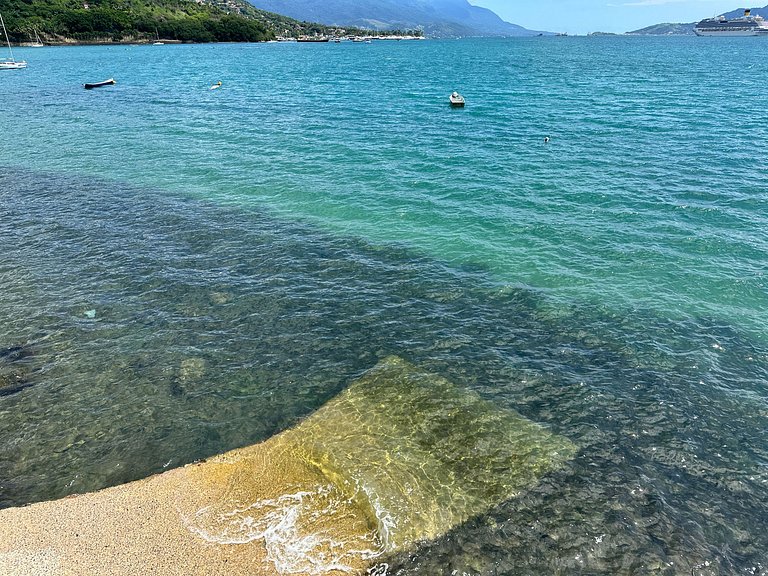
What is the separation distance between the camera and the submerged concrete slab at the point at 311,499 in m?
9.71

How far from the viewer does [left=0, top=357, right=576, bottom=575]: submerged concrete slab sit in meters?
9.71

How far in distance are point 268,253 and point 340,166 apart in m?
16.2

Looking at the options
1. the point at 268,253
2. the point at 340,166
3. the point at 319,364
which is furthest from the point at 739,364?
the point at 340,166

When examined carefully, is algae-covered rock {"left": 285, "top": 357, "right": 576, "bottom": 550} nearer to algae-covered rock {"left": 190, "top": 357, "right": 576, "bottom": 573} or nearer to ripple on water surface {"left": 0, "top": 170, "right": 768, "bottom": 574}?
algae-covered rock {"left": 190, "top": 357, "right": 576, "bottom": 573}

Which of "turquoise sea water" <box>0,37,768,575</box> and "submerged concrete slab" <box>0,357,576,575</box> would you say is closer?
"submerged concrete slab" <box>0,357,576,575</box>

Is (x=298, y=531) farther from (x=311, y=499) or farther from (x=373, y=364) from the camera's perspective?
(x=373, y=364)

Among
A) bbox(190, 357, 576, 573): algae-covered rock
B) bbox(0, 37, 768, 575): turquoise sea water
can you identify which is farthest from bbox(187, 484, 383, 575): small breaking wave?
bbox(0, 37, 768, 575): turquoise sea water

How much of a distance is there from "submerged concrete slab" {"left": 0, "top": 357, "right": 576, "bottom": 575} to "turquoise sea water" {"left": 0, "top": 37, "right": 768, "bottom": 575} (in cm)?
64

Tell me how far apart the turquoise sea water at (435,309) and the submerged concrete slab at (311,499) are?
645 mm

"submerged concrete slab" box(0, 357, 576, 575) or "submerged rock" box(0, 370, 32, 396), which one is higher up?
"submerged concrete slab" box(0, 357, 576, 575)

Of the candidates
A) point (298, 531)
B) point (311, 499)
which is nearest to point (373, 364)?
point (311, 499)

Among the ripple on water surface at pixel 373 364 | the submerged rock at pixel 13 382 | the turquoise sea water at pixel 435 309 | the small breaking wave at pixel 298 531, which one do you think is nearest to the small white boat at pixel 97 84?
the turquoise sea water at pixel 435 309

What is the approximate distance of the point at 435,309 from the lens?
19.3m

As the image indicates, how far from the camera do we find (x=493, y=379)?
1540 centimetres
